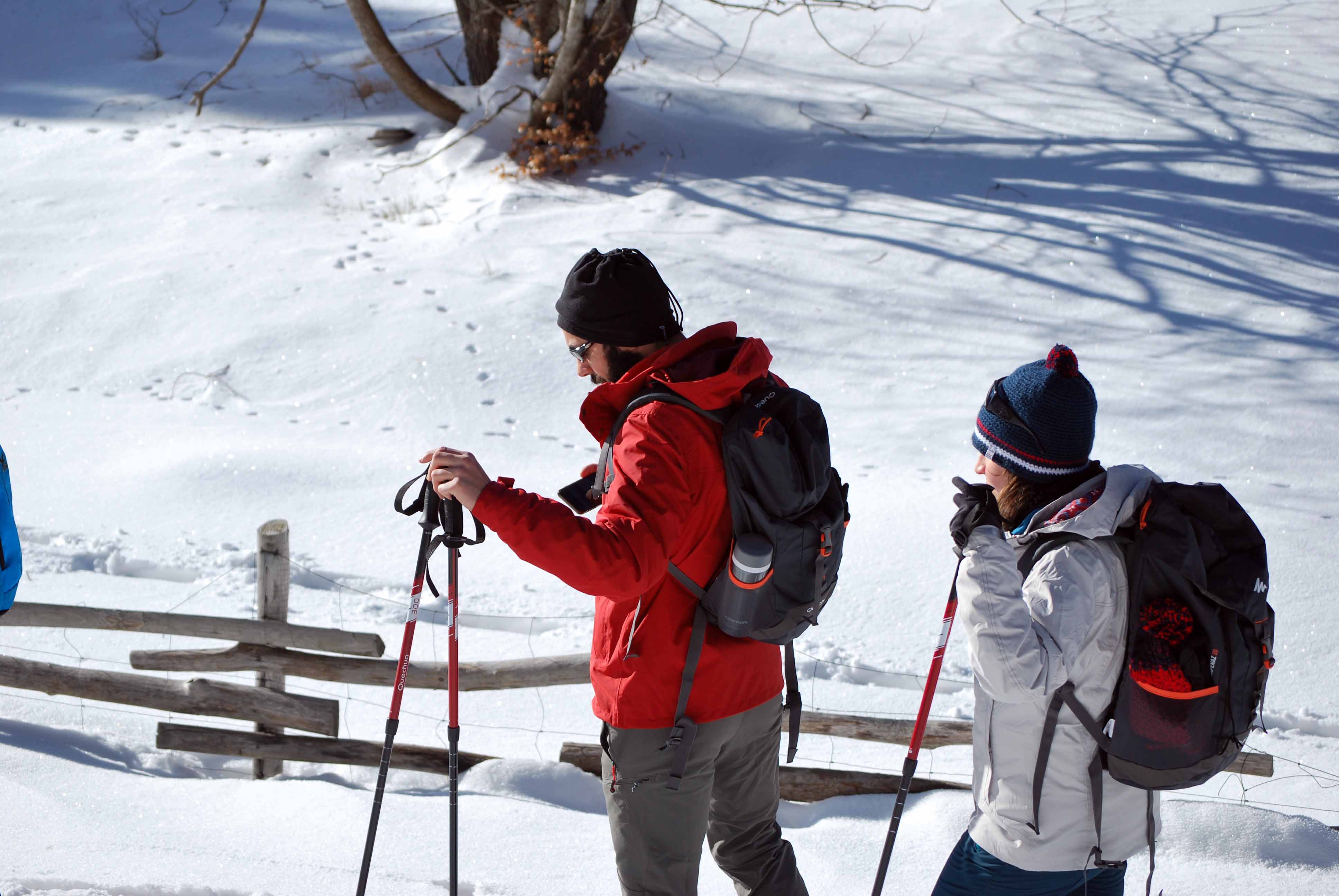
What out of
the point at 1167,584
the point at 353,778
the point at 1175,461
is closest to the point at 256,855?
the point at 353,778

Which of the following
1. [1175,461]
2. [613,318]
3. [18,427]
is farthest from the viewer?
[18,427]

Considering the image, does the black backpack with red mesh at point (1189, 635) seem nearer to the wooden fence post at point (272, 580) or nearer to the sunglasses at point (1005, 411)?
the sunglasses at point (1005, 411)

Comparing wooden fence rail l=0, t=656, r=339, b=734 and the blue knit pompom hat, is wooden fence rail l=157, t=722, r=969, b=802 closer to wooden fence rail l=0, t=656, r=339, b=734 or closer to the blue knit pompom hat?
wooden fence rail l=0, t=656, r=339, b=734

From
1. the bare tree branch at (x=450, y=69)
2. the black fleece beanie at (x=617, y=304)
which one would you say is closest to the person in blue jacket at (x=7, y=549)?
the black fleece beanie at (x=617, y=304)

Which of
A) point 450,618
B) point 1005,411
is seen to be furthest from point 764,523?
point 450,618

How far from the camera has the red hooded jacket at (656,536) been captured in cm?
212

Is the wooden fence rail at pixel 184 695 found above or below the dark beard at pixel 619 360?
below

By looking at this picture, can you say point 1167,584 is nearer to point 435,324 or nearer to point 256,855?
point 256,855

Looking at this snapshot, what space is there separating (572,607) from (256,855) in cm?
284

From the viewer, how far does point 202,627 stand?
4527 mm

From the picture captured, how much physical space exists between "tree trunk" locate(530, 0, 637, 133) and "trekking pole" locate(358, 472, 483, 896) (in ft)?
28.1

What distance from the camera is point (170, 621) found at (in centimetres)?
454

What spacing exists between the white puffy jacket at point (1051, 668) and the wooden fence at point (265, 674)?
6.83 feet

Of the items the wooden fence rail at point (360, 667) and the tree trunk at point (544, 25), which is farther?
the tree trunk at point (544, 25)
